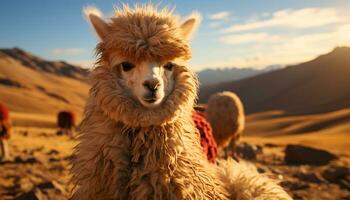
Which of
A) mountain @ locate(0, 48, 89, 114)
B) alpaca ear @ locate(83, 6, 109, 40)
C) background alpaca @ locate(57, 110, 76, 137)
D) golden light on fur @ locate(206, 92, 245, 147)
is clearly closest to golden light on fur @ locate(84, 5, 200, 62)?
alpaca ear @ locate(83, 6, 109, 40)

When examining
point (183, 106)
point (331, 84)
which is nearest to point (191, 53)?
point (183, 106)

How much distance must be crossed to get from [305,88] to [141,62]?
112074mm

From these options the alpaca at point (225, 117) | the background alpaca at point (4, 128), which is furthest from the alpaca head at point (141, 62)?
the background alpaca at point (4, 128)

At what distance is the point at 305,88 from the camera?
10994 cm

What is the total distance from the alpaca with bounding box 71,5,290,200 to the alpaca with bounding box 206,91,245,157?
10139 millimetres

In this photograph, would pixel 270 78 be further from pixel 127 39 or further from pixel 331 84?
pixel 127 39

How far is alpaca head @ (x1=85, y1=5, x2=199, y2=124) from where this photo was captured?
3496 mm

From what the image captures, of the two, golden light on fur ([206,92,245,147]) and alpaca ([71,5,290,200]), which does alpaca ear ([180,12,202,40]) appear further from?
golden light on fur ([206,92,245,147])

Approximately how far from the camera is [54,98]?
401 ft

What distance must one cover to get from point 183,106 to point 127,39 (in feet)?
2.56

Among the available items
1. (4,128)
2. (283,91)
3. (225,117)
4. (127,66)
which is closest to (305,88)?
(283,91)

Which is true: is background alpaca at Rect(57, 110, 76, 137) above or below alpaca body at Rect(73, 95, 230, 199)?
below

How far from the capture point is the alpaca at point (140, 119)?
3.42 metres

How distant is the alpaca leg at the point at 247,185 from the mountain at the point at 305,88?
264 ft
